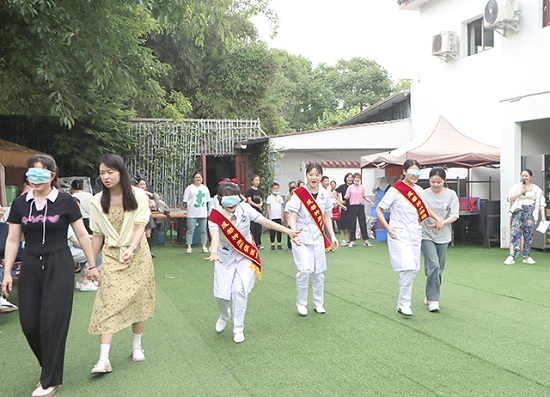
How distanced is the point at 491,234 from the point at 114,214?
11247mm

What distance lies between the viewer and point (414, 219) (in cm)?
665

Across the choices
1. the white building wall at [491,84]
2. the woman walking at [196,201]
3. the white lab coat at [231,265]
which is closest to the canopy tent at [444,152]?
the white building wall at [491,84]

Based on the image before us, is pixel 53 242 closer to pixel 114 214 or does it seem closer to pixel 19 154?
pixel 114 214

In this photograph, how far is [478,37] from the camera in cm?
1662

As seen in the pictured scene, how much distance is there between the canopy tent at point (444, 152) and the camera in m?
14.0

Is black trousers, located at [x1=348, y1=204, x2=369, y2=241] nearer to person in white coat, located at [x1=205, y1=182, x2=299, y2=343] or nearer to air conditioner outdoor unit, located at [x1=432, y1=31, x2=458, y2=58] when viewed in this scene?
air conditioner outdoor unit, located at [x1=432, y1=31, x2=458, y2=58]

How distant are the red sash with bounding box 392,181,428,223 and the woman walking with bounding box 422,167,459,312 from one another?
0.74 ft

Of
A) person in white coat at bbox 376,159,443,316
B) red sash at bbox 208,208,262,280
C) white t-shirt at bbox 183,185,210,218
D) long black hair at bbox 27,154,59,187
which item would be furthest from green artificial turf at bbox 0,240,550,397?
white t-shirt at bbox 183,185,210,218

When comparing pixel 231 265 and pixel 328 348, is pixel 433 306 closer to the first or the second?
pixel 328 348

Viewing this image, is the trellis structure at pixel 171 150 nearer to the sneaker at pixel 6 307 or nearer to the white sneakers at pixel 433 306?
the sneaker at pixel 6 307

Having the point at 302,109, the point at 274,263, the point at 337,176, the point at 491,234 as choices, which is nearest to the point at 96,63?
the point at 274,263

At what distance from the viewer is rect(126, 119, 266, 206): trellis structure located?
60.5ft

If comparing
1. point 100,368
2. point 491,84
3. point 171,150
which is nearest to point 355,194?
point 491,84

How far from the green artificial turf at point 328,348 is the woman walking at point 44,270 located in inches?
12.4
